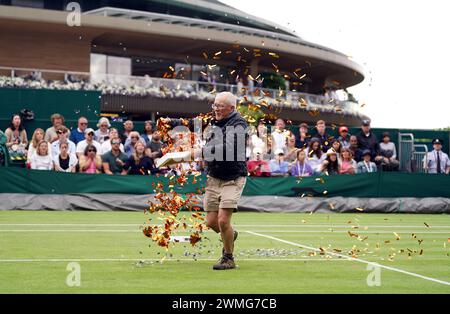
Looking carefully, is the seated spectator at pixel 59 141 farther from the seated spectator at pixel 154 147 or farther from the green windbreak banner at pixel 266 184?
the seated spectator at pixel 154 147

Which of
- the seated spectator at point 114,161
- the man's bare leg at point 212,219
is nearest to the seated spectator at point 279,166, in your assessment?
the seated spectator at point 114,161

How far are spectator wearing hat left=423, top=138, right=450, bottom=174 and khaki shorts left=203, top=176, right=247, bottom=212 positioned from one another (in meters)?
18.3

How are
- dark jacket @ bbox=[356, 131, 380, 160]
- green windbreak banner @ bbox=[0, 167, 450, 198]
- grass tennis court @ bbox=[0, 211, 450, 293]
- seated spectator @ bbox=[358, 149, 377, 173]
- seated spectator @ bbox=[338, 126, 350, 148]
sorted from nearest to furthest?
grass tennis court @ bbox=[0, 211, 450, 293] → green windbreak banner @ bbox=[0, 167, 450, 198] → seated spectator @ bbox=[358, 149, 377, 173] → dark jacket @ bbox=[356, 131, 380, 160] → seated spectator @ bbox=[338, 126, 350, 148]

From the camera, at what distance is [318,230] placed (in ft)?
57.6

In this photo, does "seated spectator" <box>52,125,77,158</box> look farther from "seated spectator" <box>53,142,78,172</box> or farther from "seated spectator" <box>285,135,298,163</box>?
"seated spectator" <box>285,135,298,163</box>

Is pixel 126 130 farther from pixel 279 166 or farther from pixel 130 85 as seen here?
pixel 130 85

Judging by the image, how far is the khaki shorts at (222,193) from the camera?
10492mm

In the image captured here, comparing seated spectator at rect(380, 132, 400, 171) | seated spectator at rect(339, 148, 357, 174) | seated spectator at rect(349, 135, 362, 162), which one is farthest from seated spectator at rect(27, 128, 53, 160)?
seated spectator at rect(380, 132, 400, 171)

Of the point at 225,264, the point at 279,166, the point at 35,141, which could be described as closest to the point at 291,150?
the point at 279,166

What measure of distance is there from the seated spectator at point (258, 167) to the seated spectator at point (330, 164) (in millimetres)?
1615

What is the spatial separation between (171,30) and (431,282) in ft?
154

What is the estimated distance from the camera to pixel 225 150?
10.4m

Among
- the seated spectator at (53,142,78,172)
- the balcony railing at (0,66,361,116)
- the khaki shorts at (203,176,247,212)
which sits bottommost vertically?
the khaki shorts at (203,176,247,212)

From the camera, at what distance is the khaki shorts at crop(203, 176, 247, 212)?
413 inches
